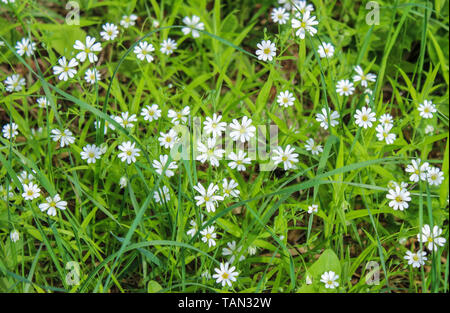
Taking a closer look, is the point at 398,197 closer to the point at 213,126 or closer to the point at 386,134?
the point at 386,134

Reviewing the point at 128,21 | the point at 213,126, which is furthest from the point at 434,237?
the point at 128,21

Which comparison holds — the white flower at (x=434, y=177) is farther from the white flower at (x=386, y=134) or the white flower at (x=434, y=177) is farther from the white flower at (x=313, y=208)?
the white flower at (x=313, y=208)

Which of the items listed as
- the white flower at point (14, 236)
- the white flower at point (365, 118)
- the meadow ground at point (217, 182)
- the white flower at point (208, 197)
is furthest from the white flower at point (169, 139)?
the white flower at point (365, 118)

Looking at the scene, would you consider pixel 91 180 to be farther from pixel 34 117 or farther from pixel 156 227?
pixel 34 117

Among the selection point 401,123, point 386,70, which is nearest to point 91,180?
point 401,123

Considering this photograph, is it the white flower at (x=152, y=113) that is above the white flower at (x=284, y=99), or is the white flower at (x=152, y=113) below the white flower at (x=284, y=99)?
below

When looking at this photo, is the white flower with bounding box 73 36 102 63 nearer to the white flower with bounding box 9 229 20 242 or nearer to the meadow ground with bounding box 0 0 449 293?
the meadow ground with bounding box 0 0 449 293
